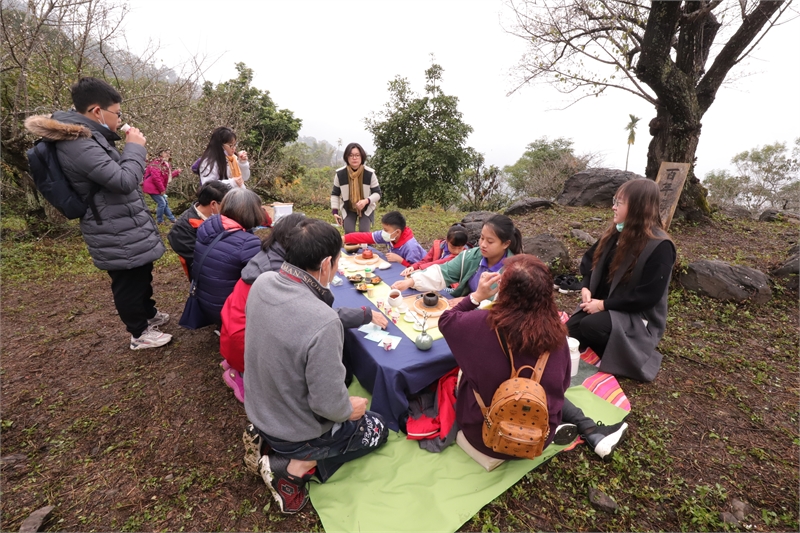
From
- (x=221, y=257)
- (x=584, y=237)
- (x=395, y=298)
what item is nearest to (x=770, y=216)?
(x=584, y=237)

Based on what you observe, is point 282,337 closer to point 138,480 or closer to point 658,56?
point 138,480

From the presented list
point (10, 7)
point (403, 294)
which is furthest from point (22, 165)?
point (403, 294)

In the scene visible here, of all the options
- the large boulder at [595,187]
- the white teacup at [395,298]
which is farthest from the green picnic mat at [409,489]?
the large boulder at [595,187]

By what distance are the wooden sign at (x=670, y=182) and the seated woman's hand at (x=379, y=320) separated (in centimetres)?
613

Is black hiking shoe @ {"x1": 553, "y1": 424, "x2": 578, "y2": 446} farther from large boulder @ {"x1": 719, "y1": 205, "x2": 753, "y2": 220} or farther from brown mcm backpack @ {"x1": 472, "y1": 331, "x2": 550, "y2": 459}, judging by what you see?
large boulder @ {"x1": 719, "y1": 205, "x2": 753, "y2": 220}

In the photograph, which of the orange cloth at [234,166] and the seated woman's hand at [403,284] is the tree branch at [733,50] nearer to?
the seated woman's hand at [403,284]

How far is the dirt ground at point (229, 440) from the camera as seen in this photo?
2.18 m

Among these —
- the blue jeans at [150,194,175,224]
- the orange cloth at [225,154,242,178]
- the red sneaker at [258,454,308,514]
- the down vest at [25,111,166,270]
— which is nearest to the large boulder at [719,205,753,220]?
the orange cloth at [225,154,242,178]

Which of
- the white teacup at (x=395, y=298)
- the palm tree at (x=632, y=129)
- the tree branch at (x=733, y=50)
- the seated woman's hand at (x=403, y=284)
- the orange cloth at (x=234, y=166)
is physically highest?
the palm tree at (x=632, y=129)

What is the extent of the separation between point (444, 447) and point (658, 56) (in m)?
7.94

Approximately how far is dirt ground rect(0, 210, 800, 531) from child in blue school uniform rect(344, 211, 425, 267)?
2263mm

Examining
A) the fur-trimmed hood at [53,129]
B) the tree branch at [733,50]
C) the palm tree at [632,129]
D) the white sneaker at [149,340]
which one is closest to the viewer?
the fur-trimmed hood at [53,129]

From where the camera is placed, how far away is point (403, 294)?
3242 mm

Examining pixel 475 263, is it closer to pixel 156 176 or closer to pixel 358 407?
pixel 358 407
